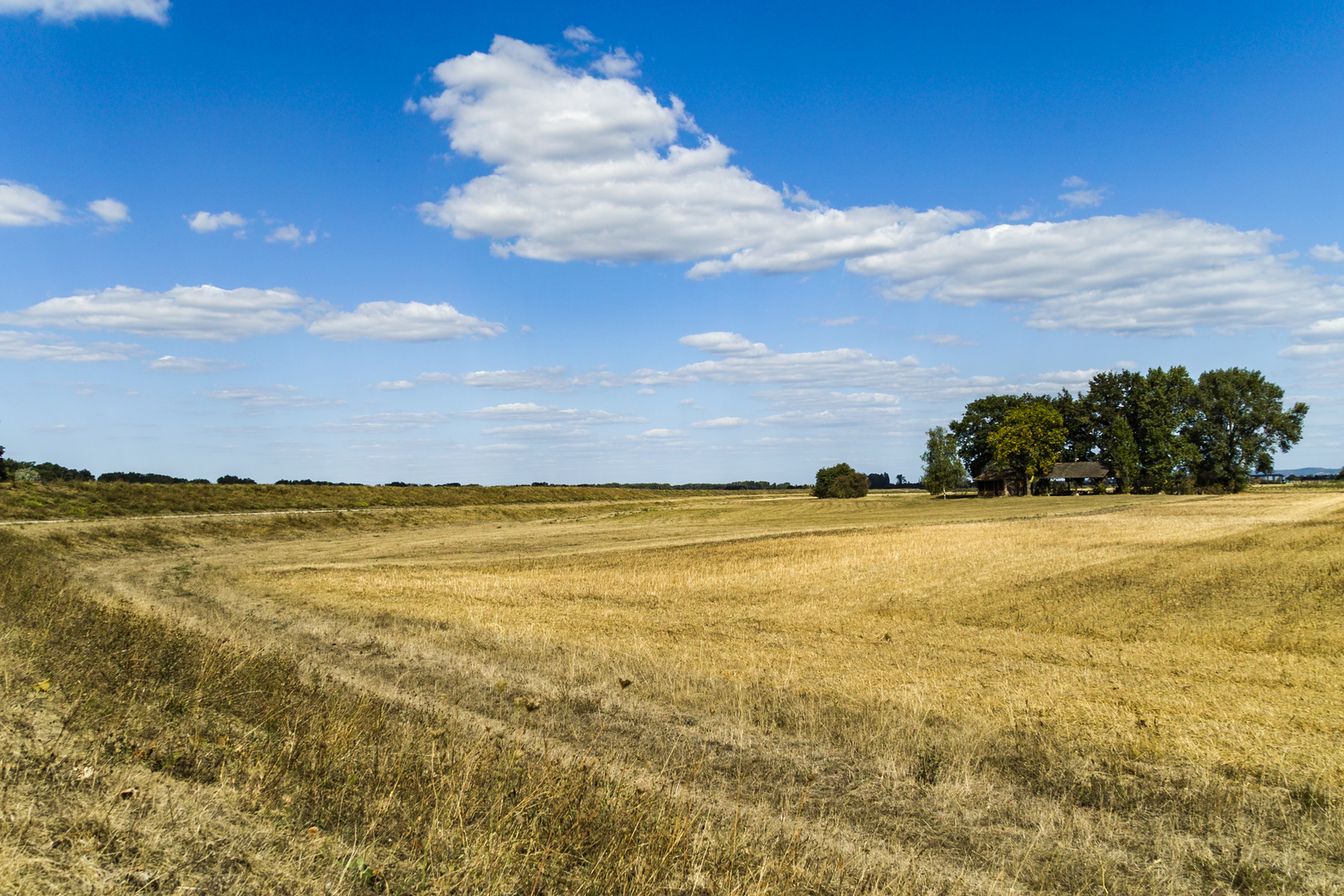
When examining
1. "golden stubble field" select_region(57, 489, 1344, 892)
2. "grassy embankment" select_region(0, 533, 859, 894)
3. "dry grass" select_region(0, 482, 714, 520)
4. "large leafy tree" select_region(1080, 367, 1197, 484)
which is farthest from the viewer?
"large leafy tree" select_region(1080, 367, 1197, 484)

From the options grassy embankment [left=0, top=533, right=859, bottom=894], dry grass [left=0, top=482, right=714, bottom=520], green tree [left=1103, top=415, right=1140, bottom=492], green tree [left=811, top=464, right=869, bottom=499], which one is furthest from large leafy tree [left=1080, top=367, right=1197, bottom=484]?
grassy embankment [left=0, top=533, right=859, bottom=894]

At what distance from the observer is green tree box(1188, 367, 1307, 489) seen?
11456 centimetres

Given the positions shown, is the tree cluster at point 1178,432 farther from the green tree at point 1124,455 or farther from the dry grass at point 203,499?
the dry grass at point 203,499

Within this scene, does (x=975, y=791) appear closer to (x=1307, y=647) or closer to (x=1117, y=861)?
(x=1117, y=861)

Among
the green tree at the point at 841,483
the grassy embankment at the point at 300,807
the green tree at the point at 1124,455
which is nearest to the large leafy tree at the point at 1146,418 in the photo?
the green tree at the point at 1124,455

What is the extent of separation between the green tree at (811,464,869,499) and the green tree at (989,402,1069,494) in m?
24.2

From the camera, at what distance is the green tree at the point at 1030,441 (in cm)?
11312

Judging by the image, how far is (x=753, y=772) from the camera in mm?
8438

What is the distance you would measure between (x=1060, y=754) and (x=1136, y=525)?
44046mm

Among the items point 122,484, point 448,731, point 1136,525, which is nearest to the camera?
point 448,731

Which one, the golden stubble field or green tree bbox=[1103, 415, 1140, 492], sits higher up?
green tree bbox=[1103, 415, 1140, 492]

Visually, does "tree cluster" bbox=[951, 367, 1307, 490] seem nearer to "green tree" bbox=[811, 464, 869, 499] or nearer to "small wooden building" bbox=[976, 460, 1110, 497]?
"small wooden building" bbox=[976, 460, 1110, 497]

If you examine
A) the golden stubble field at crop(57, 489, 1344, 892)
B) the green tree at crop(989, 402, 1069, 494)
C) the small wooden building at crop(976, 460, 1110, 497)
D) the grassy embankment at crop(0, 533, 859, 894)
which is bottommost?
the golden stubble field at crop(57, 489, 1344, 892)

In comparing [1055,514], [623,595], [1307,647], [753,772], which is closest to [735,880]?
[753,772]
